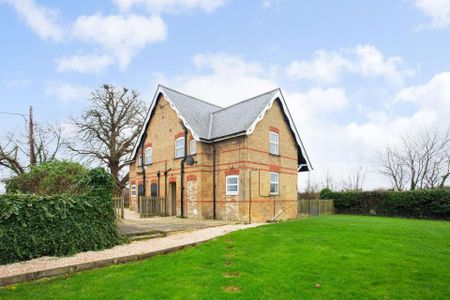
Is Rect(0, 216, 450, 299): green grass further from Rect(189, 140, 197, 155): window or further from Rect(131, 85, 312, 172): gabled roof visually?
Rect(189, 140, 197, 155): window

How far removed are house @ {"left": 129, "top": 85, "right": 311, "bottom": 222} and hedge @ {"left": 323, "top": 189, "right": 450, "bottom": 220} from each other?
8.93 meters

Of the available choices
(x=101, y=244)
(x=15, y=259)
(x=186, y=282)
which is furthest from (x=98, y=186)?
(x=186, y=282)

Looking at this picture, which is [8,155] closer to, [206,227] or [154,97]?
[154,97]

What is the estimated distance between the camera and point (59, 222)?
9.03 meters

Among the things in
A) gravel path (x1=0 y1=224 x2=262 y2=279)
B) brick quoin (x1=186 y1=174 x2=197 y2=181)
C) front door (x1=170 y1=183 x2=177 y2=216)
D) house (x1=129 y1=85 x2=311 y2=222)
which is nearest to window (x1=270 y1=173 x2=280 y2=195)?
house (x1=129 y1=85 x2=311 y2=222)

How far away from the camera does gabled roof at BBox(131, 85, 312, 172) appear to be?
18.6 m

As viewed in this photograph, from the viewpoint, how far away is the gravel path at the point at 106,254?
24.3 feet

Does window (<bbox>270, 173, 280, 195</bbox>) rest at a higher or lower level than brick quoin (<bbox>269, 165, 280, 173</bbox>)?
lower

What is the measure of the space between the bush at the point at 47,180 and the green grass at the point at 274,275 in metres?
6.46

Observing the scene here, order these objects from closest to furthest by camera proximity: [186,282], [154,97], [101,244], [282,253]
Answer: [186,282]
[282,253]
[101,244]
[154,97]

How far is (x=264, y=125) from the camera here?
1928 cm

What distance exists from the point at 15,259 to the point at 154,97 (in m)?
16.7

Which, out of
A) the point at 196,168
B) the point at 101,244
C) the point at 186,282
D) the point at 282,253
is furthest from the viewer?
the point at 196,168

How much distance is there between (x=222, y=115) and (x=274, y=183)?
6.09m
